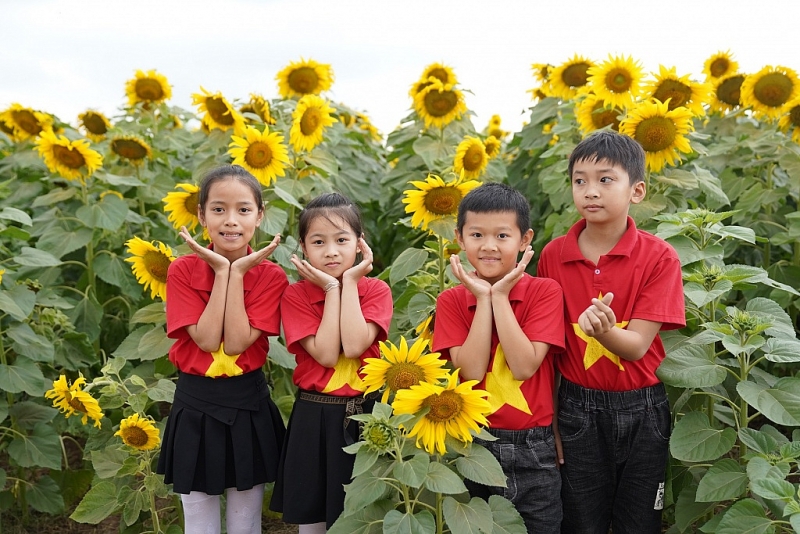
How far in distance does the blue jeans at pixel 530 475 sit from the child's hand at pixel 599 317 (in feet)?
1.36

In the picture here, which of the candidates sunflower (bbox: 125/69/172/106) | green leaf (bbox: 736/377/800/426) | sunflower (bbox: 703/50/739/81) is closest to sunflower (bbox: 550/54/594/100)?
sunflower (bbox: 703/50/739/81)

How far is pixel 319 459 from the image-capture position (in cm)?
258

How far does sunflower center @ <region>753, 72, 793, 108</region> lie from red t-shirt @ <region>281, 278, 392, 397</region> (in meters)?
Answer: 2.87

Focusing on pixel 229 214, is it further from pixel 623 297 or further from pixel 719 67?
pixel 719 67

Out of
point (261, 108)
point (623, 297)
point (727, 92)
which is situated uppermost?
point (727, 92)

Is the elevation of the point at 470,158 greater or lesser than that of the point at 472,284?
greater

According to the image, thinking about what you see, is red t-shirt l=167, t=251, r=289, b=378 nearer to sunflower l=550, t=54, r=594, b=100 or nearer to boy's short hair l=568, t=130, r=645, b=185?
boy's short hair l=568, t=130, r=645, b=185

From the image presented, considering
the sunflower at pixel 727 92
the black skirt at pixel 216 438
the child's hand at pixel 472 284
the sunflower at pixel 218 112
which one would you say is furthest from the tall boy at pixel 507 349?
the sunflower at pixel 727 92

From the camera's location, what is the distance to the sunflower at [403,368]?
2.22 meters

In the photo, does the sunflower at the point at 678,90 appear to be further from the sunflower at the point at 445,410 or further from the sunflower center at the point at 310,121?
the sunflower at the point at 445,410

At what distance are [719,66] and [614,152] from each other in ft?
11.1

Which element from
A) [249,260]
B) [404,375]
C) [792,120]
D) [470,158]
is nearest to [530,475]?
[404,375]

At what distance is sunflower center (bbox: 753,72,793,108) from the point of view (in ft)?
14.4

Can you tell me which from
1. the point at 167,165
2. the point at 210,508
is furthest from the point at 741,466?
the point at 167,165
